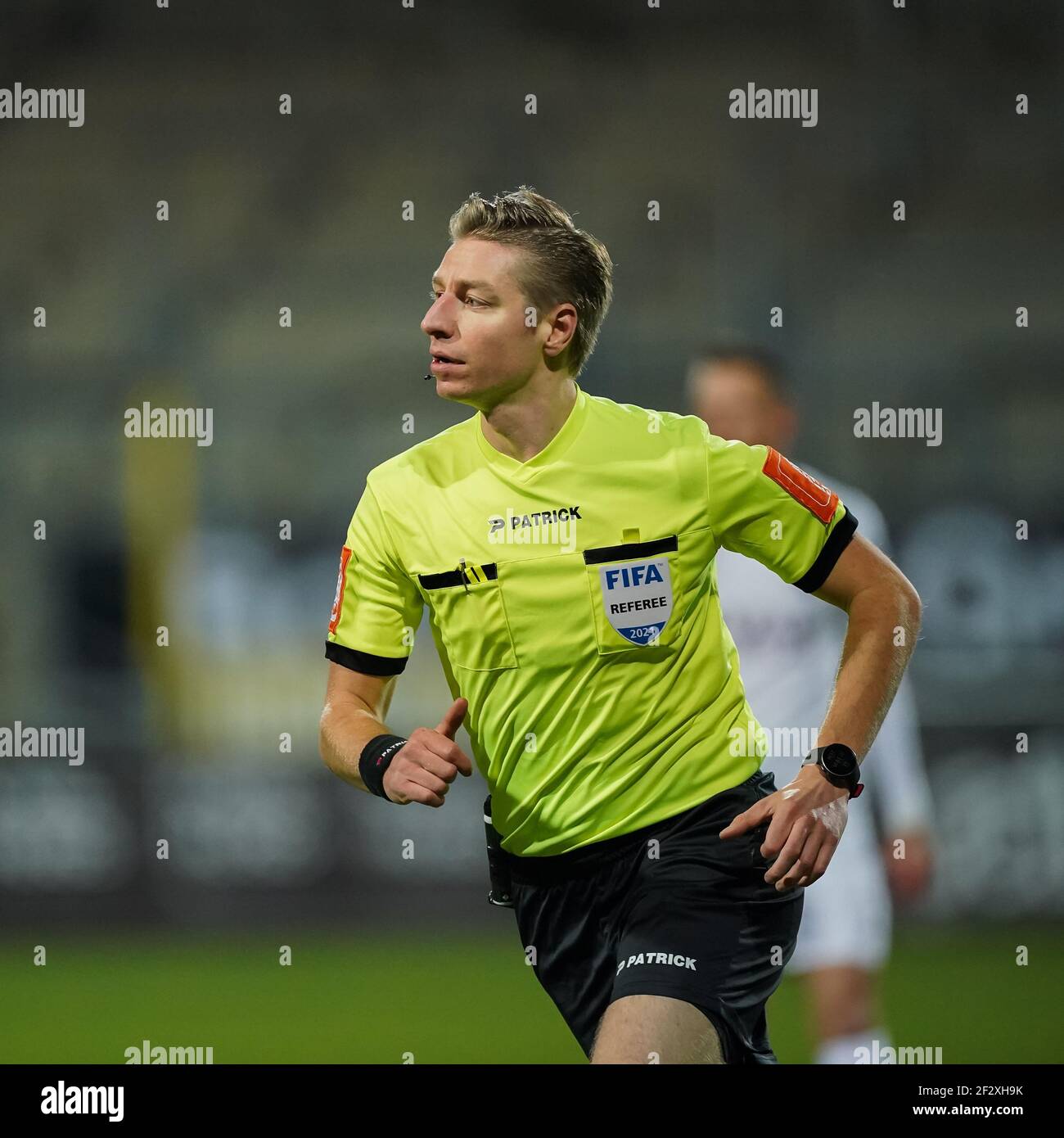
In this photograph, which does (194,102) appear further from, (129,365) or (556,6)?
(556,6)

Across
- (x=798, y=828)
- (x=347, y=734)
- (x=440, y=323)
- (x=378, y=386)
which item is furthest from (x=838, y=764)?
(x=378, y=386)

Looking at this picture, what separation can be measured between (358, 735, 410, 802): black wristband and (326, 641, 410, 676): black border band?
0.25m

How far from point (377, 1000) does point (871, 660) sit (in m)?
4.19

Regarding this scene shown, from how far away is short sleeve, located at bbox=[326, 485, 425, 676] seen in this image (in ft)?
10.8

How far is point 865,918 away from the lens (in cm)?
486

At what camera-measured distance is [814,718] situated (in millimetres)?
4941

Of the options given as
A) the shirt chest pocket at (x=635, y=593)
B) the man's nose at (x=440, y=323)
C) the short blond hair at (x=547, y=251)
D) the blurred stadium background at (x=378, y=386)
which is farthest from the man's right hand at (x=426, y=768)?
the blurred stadium background at (x=378, y=386)

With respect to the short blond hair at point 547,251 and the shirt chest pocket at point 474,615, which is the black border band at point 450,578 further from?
the short blond hair at point 547,251

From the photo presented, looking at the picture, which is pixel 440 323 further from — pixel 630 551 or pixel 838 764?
pixel 838 764

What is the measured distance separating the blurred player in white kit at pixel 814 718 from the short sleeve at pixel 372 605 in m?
1.78

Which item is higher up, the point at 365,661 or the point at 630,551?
the point at 630,551

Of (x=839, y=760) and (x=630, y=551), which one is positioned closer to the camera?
(x=839, y=760)

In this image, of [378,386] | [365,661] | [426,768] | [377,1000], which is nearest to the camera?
[426,768]

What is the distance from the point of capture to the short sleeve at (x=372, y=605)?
3.30 m
